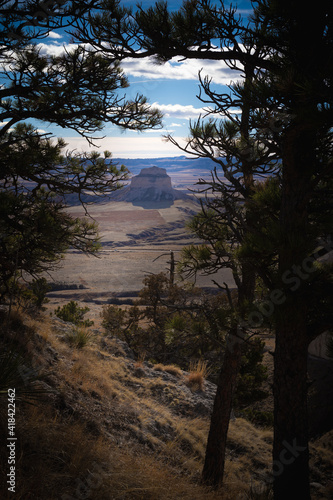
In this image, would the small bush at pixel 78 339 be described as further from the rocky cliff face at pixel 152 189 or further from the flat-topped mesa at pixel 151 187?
the flat-topped mesa at pixel 151 187

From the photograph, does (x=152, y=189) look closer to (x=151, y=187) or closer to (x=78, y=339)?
(x=151, y=187)

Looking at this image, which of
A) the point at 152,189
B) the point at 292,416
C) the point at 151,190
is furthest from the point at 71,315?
the point at 152,189

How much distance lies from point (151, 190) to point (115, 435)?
133m

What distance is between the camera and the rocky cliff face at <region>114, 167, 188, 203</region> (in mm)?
132625

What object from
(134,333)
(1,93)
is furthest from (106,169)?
(134,333)

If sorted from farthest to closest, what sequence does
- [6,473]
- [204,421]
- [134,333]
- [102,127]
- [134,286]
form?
[134,286] < [134,333] < [204,421] < [102,127] < [6,473]

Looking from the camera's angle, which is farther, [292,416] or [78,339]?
[78,339]

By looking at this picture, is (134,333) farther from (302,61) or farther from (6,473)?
(302,61)

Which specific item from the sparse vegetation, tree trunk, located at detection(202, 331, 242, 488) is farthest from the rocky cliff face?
tree trunk, located at detection(202, 331, 242, 488)

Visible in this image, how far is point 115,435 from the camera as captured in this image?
16.8ft

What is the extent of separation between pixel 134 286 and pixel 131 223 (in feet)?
184

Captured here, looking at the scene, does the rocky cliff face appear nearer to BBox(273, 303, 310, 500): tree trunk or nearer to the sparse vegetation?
the sparse vegetation

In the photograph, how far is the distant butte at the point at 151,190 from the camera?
432ft

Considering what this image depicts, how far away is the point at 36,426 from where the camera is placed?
3.66m
